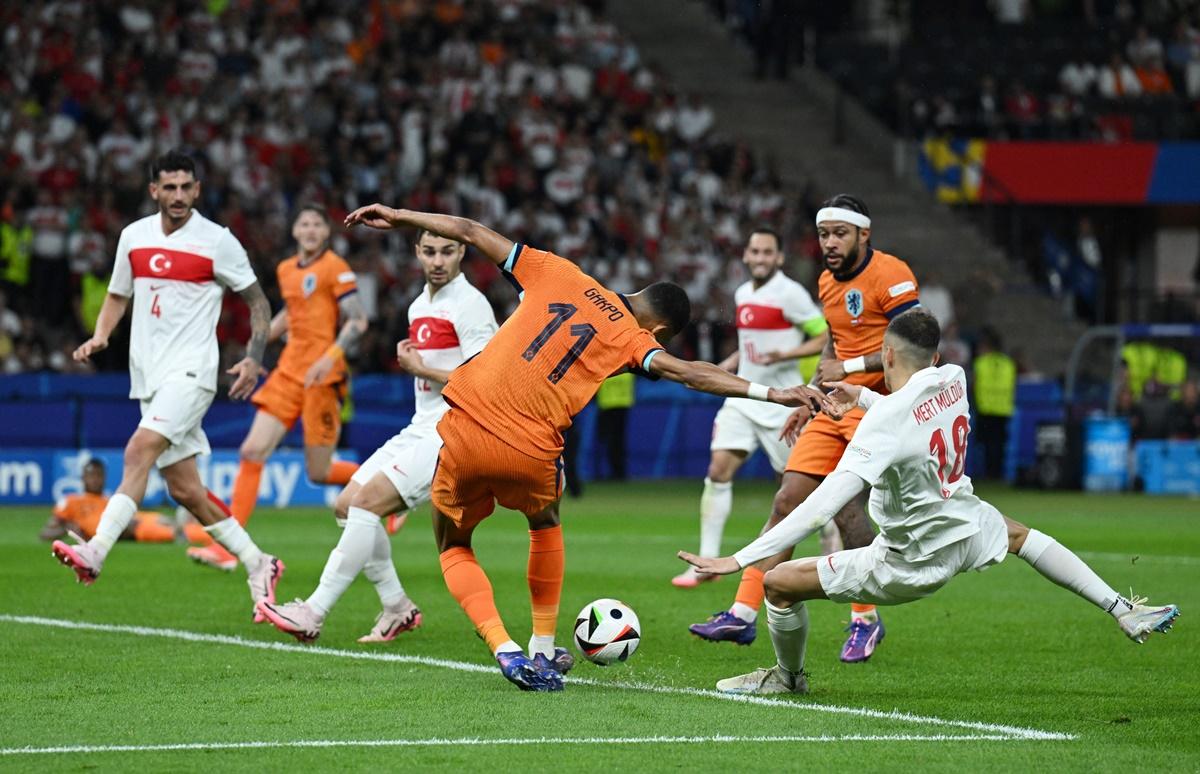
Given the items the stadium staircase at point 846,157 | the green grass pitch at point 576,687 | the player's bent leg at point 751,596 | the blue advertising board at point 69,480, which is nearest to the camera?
the green grass pitch at point 576,687

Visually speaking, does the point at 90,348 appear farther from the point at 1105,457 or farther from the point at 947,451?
the point at 1105,457

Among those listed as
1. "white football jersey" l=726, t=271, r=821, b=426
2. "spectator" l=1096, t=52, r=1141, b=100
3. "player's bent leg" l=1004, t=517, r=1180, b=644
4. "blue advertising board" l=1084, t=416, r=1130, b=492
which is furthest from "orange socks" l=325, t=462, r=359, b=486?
"spectator" l=1096, t=52, r=1141, b=100

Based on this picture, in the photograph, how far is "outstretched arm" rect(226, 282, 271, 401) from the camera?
1109cm

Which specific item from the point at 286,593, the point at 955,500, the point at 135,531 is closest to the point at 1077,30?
the point at 135,531

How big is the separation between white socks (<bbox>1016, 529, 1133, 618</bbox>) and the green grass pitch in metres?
0.45

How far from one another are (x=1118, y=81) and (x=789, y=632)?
3014 cm

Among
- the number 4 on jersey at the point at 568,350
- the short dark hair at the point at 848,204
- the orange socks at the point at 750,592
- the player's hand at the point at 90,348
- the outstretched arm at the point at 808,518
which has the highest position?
the short dark hair at the point at 848,204

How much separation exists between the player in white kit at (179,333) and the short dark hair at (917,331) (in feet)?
15.0

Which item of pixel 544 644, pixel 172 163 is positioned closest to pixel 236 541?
pixel 172 163

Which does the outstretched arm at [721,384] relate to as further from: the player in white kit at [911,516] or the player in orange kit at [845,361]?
the player in orange kit at [845,361]

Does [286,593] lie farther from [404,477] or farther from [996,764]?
[996,764]

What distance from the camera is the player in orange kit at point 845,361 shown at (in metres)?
10.0

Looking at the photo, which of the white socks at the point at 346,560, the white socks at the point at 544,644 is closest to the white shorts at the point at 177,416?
the white socks at the point at 346,560

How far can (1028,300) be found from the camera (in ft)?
109
